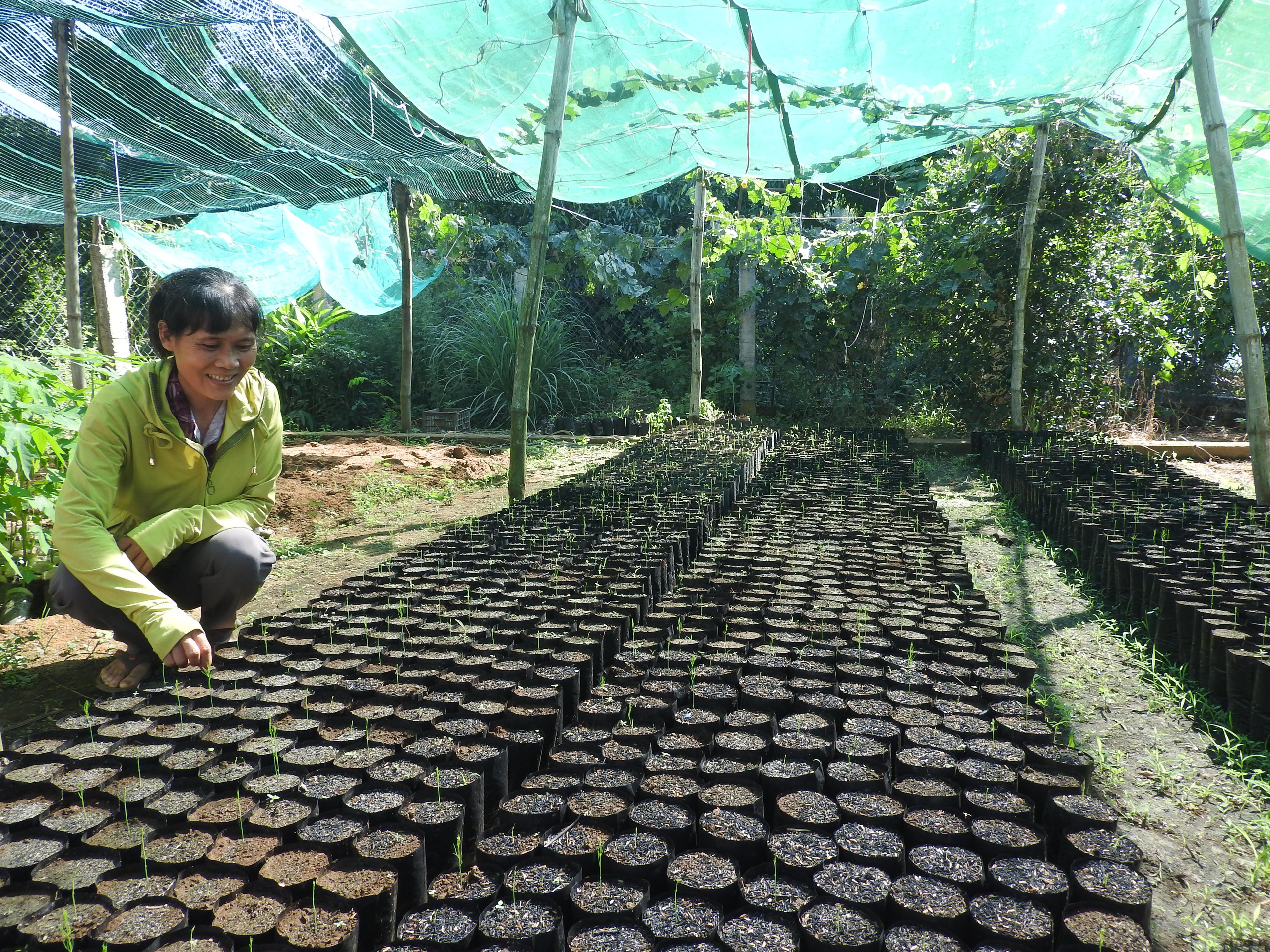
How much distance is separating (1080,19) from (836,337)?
667 centimetres

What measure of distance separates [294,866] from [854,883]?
1.04 metres

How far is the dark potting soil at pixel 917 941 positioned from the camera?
1329mm

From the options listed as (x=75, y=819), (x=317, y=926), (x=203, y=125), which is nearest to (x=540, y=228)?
(x=203, y=125)

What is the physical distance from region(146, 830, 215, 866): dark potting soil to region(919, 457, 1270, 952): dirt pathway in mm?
1863

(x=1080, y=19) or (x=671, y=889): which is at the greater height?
(x=1080, y=19)

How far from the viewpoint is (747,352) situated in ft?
38.4

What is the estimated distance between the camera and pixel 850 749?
1.93 m

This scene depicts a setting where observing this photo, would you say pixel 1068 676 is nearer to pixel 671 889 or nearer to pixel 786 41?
pixel 671 889

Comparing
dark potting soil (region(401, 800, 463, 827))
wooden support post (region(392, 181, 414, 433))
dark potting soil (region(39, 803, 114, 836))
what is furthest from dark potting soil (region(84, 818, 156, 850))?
wooden support post (region(392, 181, 414, 433))

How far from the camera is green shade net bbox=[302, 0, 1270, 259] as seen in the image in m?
4.70

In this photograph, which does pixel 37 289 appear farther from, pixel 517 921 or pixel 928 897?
pixel 928 897

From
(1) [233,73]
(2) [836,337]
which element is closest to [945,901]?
(1) [233,73]

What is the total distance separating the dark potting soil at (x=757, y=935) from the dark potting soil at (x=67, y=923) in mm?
1047

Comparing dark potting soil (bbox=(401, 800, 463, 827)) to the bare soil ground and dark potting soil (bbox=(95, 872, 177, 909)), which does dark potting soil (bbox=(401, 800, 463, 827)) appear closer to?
dark potting soil (bbox=(95, 872, 177, 909))
